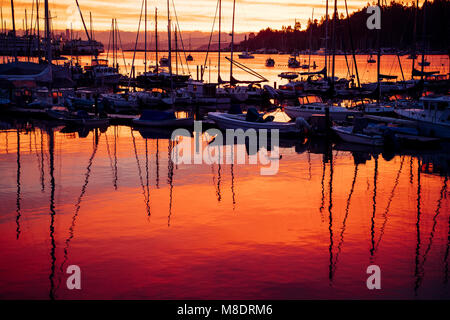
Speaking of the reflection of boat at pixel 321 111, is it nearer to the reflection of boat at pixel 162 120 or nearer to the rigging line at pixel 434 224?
the reflection of boat at pixel 162 120

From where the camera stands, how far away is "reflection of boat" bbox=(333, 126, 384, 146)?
37.2 meters

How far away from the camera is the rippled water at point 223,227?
599 inches

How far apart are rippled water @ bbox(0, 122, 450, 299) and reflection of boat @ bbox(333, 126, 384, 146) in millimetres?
2716

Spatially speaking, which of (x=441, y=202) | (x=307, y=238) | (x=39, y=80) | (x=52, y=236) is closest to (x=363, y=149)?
(x=441, y=202)

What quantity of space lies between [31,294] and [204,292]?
4573mm

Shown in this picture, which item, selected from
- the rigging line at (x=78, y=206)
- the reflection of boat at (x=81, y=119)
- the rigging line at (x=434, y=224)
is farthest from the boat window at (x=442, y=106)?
the reflection of boat at (x=81, y=119)

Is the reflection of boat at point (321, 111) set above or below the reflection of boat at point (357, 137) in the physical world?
above

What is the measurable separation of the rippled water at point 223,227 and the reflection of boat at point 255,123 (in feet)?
26.4

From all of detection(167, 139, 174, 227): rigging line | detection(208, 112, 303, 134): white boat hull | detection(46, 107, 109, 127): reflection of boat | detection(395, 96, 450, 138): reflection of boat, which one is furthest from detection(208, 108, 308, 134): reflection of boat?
detection(46, 107, 109, 127): reflection of boat

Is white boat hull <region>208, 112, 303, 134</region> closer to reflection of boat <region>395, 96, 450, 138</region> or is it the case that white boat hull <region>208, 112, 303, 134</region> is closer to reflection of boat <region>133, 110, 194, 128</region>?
reflection of boat <region>133, 110, 194, 128</region>

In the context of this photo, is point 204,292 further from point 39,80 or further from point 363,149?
point 39,80

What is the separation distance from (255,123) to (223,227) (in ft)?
76.6

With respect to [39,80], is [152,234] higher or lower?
lower
